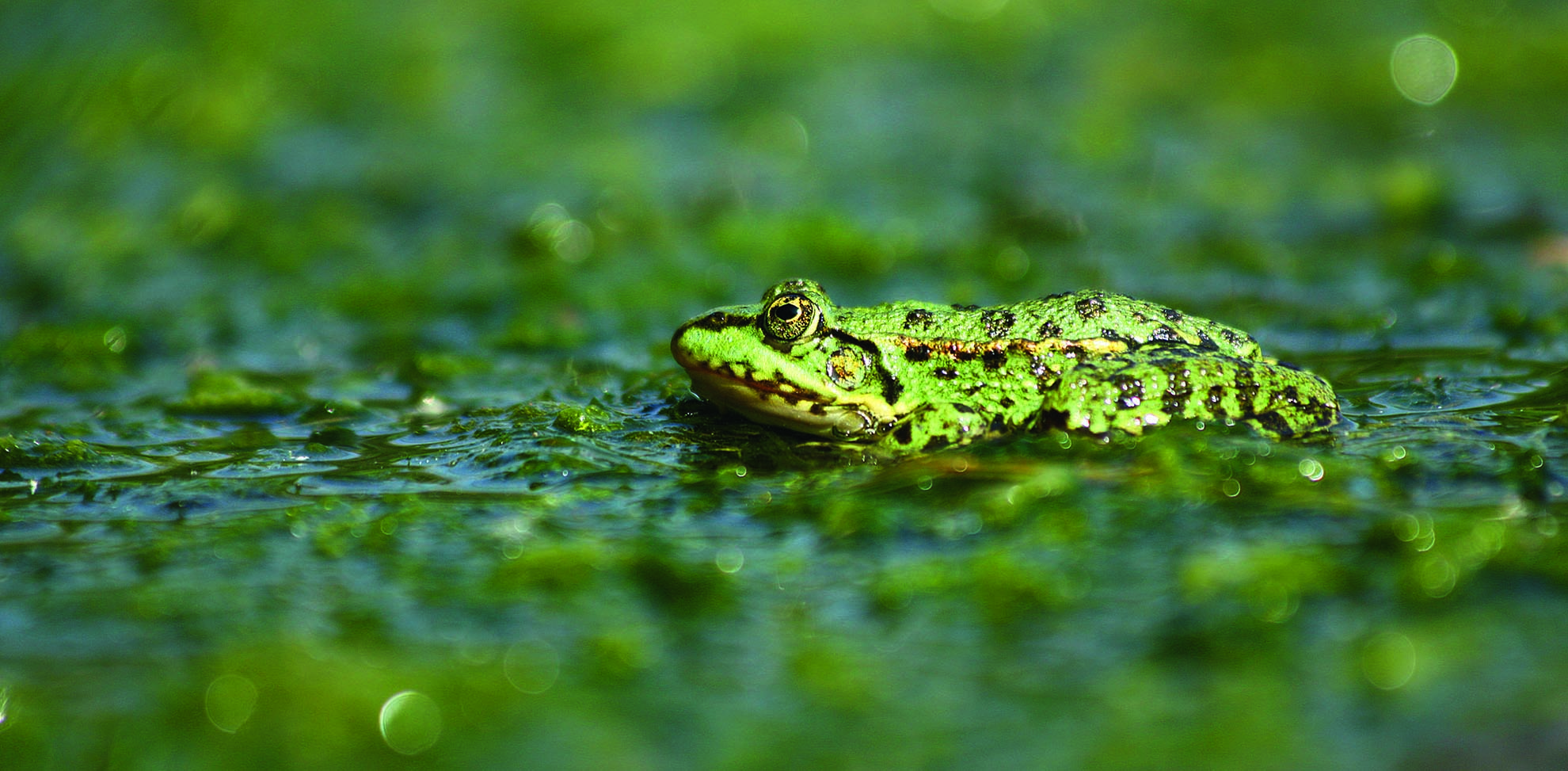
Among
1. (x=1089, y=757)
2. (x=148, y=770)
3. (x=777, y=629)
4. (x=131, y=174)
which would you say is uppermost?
(x=131, y=174)

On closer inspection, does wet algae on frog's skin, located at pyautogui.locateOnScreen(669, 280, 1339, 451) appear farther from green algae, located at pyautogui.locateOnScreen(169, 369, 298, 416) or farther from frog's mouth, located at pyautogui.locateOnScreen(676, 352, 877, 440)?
green algae, located at pyautogui.locateOnScreen(169, 369, 298, 416)

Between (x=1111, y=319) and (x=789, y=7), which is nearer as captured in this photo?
(x=1111, y=319)

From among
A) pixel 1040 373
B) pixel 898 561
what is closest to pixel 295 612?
pixel 898 561

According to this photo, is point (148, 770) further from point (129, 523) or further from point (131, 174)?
point (131, 174)

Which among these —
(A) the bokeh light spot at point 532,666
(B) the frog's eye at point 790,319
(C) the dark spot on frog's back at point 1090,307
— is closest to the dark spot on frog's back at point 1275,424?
(C) the dark spot on frog's back at point 1090,307

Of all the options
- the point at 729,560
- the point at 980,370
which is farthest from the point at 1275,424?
the point at 729,560

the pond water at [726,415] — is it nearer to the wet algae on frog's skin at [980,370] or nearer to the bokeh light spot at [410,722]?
the bokeh light spot at [410,722]

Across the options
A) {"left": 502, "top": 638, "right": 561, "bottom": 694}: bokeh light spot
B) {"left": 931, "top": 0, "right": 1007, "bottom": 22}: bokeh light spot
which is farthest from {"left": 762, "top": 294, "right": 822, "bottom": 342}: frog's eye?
→ {"left": 931, "top": 0, "right": 1007, "bottom": 22}: bokeh light spot

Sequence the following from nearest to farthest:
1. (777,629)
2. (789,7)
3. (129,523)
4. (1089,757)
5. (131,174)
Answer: (1089,757) → (777,629) → (129,523) → (131,174) → (789,7)

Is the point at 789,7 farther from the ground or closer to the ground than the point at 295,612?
farther from the ground
